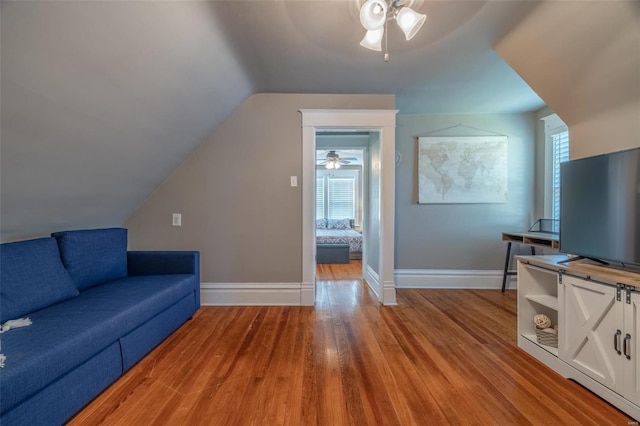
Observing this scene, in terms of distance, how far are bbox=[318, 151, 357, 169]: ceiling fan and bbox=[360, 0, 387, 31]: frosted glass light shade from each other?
15.7 feet

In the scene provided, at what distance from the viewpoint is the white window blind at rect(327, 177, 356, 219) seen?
26.9ft

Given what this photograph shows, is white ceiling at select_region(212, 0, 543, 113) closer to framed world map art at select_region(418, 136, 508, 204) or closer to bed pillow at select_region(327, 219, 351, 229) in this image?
framed world map art at select_region(418, 136, 508, 204)

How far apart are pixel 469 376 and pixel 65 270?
3045 mm

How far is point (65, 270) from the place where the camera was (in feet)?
6.41

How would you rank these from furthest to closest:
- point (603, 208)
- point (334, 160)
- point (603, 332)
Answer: point (334, 160)
point (603, 208)
point (603, 332)

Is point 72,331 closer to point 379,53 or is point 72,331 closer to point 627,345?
point 379,53

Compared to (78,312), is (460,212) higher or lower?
higher

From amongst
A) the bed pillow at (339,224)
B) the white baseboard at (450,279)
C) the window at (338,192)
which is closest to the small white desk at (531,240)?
the white baseboard at (450,279)

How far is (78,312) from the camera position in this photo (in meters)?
1.61

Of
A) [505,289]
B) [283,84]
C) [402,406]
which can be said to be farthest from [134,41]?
[505,289]

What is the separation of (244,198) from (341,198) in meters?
5.50

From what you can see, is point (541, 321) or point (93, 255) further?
point (93, 255)

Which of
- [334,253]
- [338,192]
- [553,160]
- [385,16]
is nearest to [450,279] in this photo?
[553,160]

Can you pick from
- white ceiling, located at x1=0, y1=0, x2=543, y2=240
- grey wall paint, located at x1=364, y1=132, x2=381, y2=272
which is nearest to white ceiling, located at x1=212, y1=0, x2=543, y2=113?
white ceiling, located at x1=0, y1=0, x2=543, y2=240
